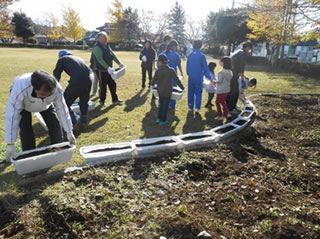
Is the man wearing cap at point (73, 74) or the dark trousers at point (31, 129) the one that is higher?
the man wearing cap at point (73, 74)

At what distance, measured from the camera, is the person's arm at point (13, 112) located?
8.57 ft

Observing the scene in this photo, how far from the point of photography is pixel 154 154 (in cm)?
350

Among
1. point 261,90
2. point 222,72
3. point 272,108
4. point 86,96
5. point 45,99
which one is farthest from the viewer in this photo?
point 261,90

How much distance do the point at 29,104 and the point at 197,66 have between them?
3.74m

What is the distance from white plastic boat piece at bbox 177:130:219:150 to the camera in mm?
3693

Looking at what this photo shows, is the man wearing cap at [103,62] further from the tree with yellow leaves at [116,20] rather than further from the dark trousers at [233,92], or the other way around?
the tree with yellow leaves at [116,20]

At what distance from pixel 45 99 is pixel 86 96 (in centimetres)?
169

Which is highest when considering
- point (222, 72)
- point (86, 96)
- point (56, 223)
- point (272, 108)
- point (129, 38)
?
point (129, 38)

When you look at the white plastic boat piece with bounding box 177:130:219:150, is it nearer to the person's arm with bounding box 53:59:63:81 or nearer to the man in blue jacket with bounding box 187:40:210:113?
the man in blue jacket with bounding box 187:40:210:113

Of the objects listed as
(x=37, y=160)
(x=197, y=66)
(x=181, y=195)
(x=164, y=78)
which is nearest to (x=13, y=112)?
(x=37, y=160)

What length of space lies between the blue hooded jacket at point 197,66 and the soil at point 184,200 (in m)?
2.22

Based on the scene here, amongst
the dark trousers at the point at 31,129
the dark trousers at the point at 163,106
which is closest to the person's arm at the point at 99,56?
the dark trousers at the point at 163,106

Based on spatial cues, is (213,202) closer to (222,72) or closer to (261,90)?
(222,72)

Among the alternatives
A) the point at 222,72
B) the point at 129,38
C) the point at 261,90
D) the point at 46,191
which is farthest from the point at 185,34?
the point at 46,191
